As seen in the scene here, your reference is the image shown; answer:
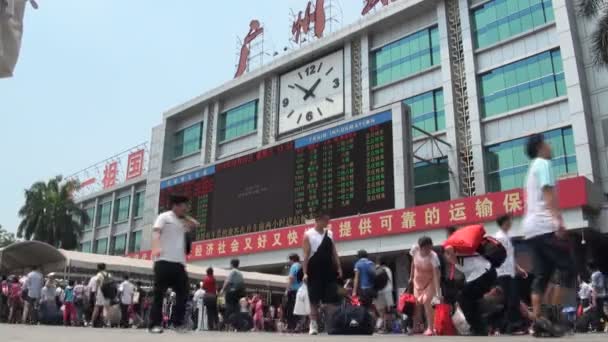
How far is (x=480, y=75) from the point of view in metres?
19.4

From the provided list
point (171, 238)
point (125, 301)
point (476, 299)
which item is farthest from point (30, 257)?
point (476, 299)

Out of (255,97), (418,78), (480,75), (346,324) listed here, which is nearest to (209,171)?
(255,97)

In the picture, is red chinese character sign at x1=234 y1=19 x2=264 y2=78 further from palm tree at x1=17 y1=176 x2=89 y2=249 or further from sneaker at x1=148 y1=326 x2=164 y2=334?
sneaker at x1=148 y1=326 x2=164 y2=334

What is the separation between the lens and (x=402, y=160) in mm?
16344

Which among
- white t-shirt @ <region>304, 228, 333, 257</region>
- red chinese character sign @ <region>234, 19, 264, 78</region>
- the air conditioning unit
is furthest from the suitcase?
red chinese character sign @ <region>234, 19, 264, 78</region>

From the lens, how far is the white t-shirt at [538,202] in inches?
176

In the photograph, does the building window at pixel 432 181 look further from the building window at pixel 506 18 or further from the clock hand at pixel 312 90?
the clock hand at pixel 312 90

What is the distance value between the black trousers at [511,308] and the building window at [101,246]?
35845 mm

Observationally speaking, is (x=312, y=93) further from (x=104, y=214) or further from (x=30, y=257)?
(x=104, y=214)

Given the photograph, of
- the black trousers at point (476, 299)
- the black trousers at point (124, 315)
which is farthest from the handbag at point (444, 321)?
the black trousers at point (124, 315)

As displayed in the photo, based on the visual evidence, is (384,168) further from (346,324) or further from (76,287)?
(346,324)

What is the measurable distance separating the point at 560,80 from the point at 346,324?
1414 cm

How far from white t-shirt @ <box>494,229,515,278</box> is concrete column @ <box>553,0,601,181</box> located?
10.8 meters

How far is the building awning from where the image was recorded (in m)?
15.4
